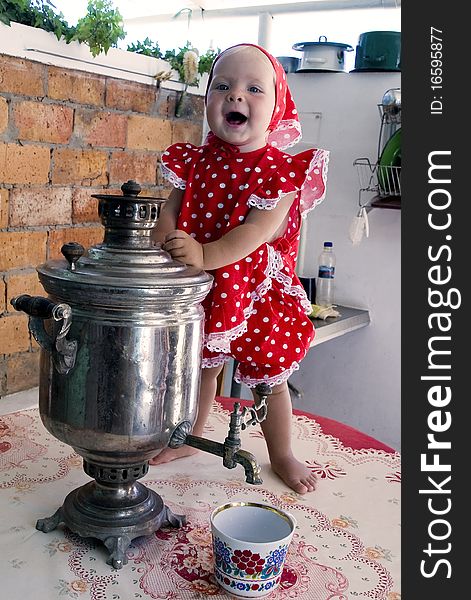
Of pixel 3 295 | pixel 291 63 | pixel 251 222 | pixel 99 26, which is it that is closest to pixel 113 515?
pixel 251 222

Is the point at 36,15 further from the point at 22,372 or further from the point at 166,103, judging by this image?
the point at 22,372

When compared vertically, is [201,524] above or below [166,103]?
below

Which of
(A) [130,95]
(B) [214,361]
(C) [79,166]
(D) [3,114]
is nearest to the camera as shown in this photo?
(B) [214,361]

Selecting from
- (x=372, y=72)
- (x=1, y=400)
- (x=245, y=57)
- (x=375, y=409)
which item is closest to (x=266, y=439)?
(x=245, y=57)

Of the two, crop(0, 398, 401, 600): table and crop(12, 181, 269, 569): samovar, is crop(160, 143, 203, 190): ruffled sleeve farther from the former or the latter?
crop(0, 398, 401, 600): table

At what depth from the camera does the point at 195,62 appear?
1981 millimetres

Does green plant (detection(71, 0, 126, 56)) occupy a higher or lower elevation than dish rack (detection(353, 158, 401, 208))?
higher

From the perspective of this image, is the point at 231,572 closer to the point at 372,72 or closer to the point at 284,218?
the point at 284,218

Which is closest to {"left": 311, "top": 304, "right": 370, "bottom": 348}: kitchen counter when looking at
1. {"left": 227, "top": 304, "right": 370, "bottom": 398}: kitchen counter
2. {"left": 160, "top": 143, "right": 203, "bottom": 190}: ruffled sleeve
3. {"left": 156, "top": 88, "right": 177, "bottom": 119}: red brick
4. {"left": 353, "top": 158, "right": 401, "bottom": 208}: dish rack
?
{"left": 227, "top": 304, "right": 370, "bottom": 398}: kitchen counter

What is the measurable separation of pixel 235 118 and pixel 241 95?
37 millimetres

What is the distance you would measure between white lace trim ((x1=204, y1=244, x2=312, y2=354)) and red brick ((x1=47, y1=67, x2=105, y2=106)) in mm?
789

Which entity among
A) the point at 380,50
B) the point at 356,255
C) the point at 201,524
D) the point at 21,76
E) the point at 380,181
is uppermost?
the point at 380,50

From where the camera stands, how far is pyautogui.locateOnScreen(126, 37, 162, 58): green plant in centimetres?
191

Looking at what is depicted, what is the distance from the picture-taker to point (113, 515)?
0.83 m
